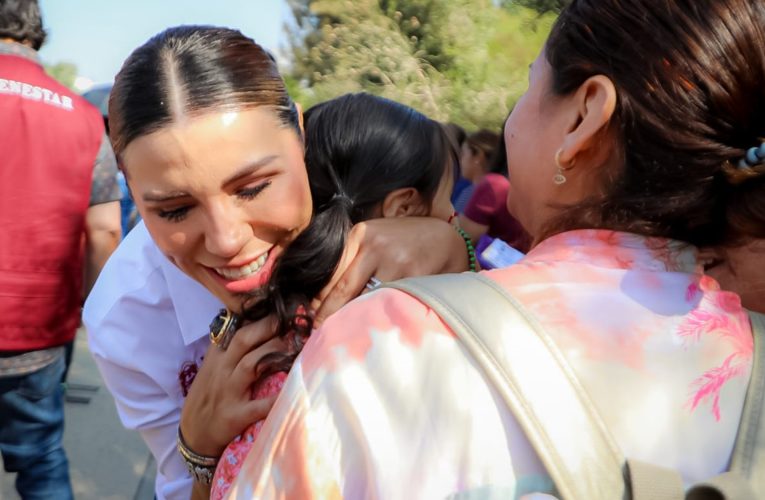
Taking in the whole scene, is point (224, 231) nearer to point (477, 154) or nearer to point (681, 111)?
point (681, 111)

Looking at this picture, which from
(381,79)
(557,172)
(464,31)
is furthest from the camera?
(464,31)

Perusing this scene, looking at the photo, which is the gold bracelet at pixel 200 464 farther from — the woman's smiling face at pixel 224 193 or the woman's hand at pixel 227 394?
the woman's smiling face at pixel 224 193

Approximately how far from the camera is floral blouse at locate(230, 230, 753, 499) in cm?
66

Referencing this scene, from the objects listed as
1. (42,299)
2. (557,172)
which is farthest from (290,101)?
(42,299)

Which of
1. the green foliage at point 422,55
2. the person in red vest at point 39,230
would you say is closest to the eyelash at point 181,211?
the person in red vest at point 39,230

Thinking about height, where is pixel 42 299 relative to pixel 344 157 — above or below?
below

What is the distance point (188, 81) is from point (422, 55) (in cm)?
1732

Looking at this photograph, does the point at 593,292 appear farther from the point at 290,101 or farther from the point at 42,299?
the point at 42,299

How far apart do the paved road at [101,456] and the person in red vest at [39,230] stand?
0.70m

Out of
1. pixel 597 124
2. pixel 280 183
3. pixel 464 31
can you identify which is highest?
pixel 597 124

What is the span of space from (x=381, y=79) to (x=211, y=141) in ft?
52.4

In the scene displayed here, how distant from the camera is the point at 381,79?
653 inches

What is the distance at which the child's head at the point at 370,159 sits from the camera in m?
1.31

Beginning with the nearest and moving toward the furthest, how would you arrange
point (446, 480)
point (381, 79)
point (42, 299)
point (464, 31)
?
point (446, 480)
point (42, 299)
point (381, 79)
point (464, 31)
